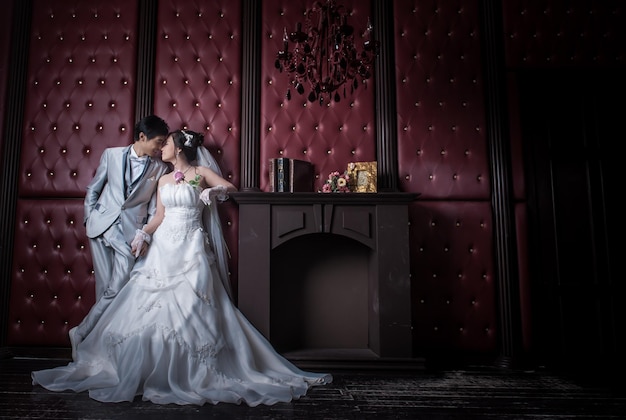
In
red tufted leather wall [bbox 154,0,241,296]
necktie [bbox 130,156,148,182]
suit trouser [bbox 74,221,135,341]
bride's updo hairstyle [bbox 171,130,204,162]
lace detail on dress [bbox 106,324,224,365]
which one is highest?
red tufted leather wall [bbox 154,0,241,296]

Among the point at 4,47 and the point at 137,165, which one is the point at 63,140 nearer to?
the point at 137,165

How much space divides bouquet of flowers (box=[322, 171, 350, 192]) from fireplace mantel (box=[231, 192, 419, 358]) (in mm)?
208

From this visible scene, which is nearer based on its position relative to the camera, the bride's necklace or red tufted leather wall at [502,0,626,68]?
the bride's necklace

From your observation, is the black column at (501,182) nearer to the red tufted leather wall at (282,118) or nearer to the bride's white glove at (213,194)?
the red tufted leather wall at (282,118)

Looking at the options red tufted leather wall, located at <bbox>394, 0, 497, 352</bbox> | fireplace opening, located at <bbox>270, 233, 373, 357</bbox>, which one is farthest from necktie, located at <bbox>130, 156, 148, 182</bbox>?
red tufted leather wall, located at <bbox>394, 0, 497, 352</bbox>

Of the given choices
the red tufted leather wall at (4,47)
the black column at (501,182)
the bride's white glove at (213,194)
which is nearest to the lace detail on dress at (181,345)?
the bride's white glove at (213,194)

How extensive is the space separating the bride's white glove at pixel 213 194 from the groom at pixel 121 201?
21.0 inches

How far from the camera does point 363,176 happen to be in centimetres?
372

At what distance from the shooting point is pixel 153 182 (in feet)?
11.8

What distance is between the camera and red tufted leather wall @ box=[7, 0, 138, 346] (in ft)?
12.4

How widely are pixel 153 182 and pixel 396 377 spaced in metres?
2.53

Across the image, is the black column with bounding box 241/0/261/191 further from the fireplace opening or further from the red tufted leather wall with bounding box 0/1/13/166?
the red tufted leather wall with bounding box 0/1/13/166

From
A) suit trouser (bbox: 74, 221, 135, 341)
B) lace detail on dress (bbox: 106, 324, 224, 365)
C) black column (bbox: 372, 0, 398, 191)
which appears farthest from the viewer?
black column (bbox: 372, 0, 398, 191)

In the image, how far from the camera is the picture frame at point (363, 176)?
3.69 meters
